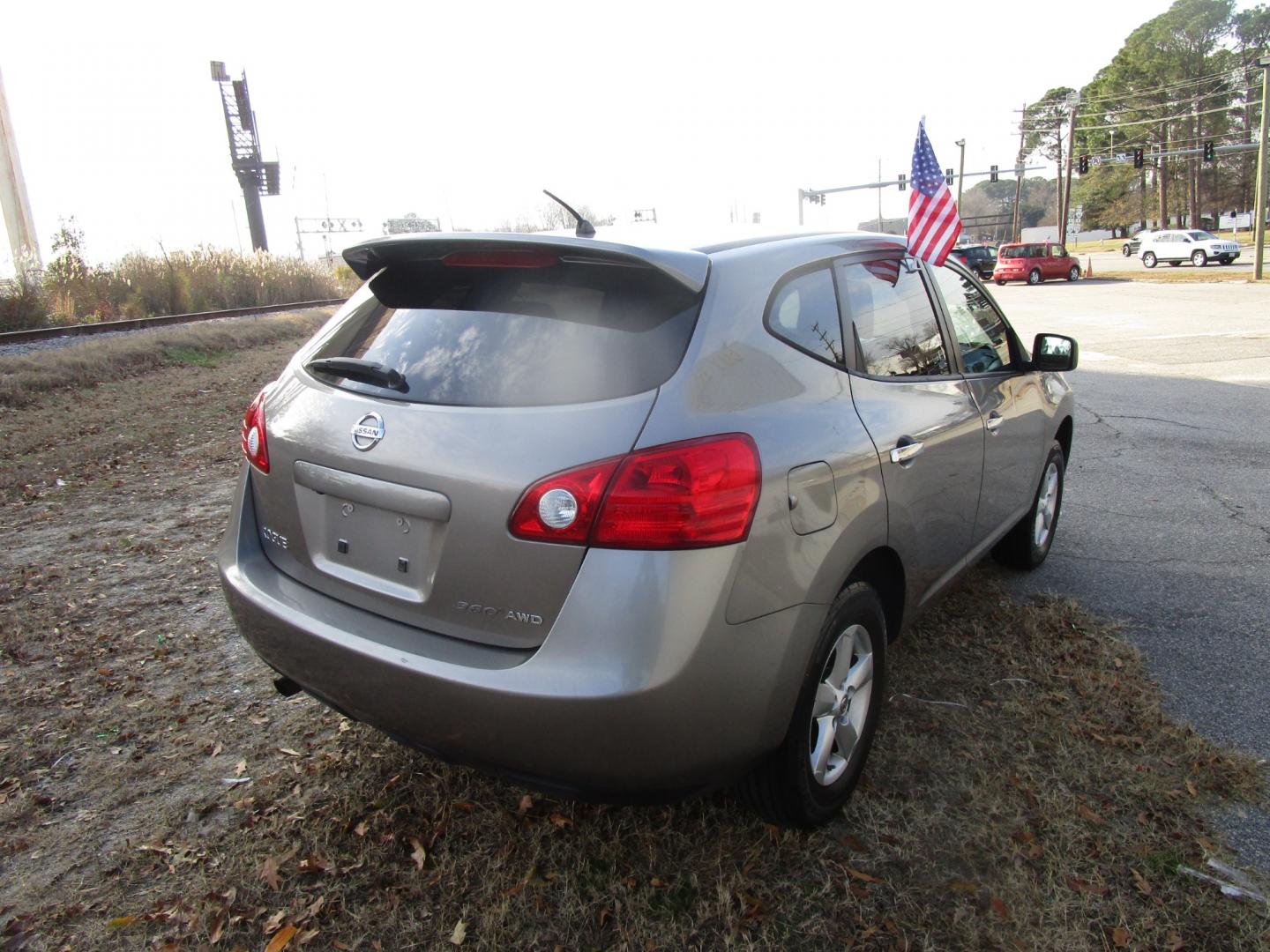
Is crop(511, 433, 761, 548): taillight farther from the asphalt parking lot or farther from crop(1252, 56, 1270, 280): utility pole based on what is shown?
crop(1252, 56, 1270, 280): utility pole

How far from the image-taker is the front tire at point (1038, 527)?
4.47 m

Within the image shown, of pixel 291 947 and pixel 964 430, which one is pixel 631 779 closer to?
pixel 291 947

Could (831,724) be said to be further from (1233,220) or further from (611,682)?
(1233,220)

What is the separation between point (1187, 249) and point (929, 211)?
45348 mm

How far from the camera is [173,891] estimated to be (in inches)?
95.7

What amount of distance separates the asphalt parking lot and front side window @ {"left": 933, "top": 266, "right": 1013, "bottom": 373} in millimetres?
1251

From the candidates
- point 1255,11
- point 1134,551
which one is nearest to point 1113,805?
point 1134,551

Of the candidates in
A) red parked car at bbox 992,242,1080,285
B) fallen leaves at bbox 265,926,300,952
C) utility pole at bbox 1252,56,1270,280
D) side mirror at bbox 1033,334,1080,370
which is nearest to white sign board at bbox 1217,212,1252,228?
red parked car at bbox 992,242,1080,285

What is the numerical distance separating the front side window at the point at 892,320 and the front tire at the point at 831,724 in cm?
80

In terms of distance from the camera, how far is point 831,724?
8.50ft

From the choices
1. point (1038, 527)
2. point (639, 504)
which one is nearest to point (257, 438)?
point (639, 504)

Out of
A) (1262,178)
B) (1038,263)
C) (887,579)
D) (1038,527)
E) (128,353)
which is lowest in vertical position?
(1038,263)

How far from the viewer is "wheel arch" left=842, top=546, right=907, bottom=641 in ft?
8.58

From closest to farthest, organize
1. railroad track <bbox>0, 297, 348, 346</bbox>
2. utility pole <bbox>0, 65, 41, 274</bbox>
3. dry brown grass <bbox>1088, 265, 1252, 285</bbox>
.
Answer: railroad track <bbox>0, 297, 348, 346</bbox> → dry brown grass <bbox>1088, 265, 1252, 285</bbox> → utility pole <bbox>0, 65, 41, 274</bbox>
